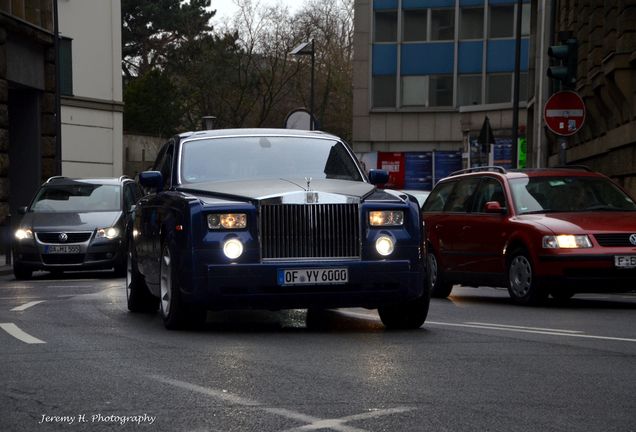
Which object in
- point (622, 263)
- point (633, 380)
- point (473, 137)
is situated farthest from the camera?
point (473, 137)

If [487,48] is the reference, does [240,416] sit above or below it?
below

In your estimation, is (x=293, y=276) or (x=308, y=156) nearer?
(x=293, y=276)

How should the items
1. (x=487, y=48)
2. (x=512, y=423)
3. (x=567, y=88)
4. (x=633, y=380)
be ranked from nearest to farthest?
1. (x=512, y=423)
2. (x=633, y=380)
3. (x=567, y=88)
4. (x=487, y=48)

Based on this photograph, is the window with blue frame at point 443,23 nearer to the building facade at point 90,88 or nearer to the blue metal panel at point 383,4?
the blue metal panel at point 383,4

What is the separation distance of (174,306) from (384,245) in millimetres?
1730

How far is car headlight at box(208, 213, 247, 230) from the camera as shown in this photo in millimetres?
10359

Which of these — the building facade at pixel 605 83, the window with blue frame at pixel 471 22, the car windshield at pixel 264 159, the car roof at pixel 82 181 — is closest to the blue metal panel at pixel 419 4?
the window with blue frame at pixel 471 22

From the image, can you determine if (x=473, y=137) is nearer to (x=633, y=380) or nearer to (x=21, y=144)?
(x=21, y=144)

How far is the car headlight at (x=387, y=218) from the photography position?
10.6 meters

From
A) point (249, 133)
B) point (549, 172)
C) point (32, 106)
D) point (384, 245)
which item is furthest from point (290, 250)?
point (32, 106)

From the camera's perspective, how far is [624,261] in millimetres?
14141

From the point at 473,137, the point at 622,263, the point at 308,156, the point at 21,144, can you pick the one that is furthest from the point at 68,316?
the point at 473,137

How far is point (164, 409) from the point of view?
664 cm

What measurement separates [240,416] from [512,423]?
4.20 feet
